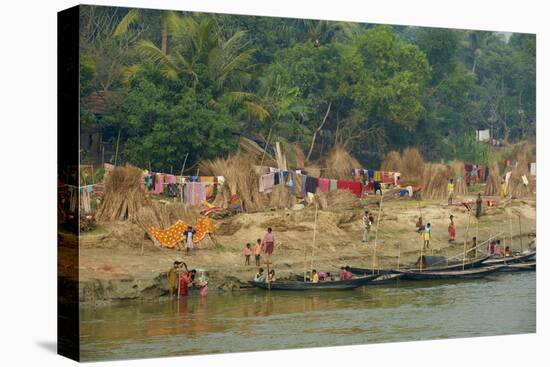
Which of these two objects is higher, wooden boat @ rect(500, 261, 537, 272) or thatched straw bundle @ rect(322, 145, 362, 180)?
thatched straw bundle @ rect(322, 145, 362, 180)

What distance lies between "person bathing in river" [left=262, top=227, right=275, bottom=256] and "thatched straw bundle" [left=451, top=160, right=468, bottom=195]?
10.7 ft

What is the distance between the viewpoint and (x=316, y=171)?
21.1 m

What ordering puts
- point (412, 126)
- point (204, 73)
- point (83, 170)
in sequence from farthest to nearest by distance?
point (412, 126)
point (204, 73)
point (83, 170)

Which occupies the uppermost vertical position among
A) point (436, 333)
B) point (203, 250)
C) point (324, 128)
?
point (324, 128)

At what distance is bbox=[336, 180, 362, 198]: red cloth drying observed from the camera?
69.6ft

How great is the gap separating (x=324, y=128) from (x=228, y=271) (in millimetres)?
2679

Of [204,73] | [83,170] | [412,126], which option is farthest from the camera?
[412,126]

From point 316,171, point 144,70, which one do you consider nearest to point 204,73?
point 144,70

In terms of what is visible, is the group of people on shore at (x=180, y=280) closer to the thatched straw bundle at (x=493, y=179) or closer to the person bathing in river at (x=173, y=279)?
the person bathing in river at (x=173, y=279)

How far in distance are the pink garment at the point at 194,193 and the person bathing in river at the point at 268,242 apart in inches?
42.6

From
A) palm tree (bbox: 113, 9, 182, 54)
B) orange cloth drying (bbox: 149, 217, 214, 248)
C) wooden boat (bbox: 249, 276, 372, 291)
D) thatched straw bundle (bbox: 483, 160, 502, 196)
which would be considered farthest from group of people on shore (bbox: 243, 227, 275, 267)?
thatched straw bundle (bbox: 483, 160, 502, 196)

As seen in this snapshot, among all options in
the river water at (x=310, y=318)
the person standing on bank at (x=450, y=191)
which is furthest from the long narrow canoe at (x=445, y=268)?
the person standing on bank at (x=450, y=191)

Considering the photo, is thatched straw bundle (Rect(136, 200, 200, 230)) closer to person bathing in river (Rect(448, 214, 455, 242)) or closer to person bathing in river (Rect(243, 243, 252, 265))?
person bathing in river (Rect(243, 243, 252, 265))

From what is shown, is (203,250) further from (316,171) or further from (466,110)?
(466,110)
